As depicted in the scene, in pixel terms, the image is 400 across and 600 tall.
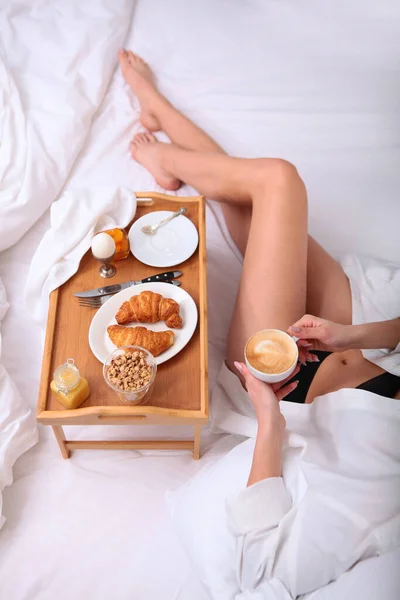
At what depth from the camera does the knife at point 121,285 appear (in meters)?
1.28

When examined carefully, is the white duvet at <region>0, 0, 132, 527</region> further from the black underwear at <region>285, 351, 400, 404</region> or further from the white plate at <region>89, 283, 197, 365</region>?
the black underwear at <region>285, 351, 400, 404</region>

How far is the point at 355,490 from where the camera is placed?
3.27 feet

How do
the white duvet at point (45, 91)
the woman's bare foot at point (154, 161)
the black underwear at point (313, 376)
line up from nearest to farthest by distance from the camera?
the black underwear at point (313, 376) < the white duvet at point (45, 91) < the woman's bare foot at point (154, 161)

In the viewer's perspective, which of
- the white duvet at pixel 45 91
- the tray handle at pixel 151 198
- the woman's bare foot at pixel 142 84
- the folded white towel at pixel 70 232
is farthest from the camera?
the woman's bare foot at pixel 142 84

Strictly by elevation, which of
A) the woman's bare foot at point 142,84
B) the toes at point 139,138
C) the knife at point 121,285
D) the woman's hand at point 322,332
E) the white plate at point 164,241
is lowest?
the woman's hand at point 322,332

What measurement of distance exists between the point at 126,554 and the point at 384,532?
588mm

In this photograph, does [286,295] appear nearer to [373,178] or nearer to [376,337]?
[376,337]

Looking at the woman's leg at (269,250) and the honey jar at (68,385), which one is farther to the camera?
the woman's leg at (269,250)

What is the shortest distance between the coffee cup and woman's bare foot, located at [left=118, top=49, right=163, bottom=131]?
104 centimetres

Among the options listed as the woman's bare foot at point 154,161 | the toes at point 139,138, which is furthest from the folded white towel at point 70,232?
the toes at point 139,138

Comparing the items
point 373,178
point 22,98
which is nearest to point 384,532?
point 373,178

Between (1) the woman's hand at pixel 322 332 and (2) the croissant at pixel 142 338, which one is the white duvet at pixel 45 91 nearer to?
(2) the croissant at pixel 142 338

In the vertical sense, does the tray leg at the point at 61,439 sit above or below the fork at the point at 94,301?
below

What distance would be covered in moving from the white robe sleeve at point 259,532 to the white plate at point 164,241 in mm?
600
